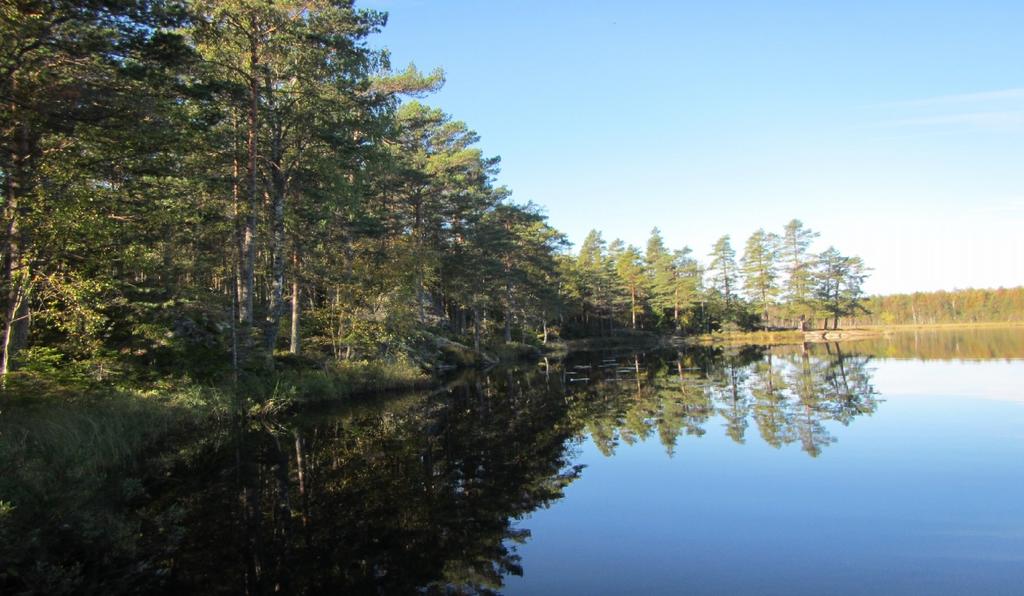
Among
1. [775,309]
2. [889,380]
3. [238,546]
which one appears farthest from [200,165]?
[775,309]

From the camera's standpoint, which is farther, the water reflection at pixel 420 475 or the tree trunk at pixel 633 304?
the tree trunk at pixel 633 304

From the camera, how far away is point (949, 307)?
386 feet

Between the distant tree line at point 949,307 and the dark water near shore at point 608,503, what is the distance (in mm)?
112406

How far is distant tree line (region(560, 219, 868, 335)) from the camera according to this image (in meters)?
65.7

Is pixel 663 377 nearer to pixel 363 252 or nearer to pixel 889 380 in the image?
pixel 889 380

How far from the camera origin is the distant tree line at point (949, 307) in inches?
4301

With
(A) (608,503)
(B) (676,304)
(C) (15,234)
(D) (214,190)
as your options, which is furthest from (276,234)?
(B) (676,304)

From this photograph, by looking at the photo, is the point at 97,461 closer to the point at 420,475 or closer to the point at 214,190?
the point at 420,475

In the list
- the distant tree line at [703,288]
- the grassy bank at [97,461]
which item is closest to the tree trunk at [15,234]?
the grassy bank at [97,461]

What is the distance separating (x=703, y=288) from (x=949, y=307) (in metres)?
82.9

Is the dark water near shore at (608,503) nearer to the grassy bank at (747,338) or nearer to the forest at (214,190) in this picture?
the forest at (214,190)

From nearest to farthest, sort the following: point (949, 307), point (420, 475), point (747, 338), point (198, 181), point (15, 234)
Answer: point (420, 475) < point (15, 234) < point (198, 181) < point (747, 338) < point (949, 307)

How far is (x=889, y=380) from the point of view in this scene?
21.4m

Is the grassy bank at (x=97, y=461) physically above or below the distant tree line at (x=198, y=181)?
below
